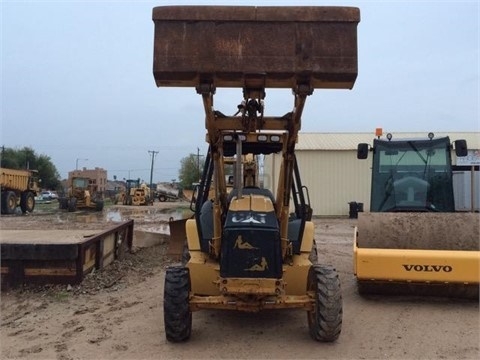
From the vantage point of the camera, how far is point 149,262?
33.4ft

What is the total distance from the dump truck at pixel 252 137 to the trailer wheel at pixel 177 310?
10 mm

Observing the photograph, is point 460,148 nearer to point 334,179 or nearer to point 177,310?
point 177,310

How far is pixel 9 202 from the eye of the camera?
27641mm

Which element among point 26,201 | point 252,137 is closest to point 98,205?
point 26,201

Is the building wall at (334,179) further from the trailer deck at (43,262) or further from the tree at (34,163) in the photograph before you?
the tree at (34,163)

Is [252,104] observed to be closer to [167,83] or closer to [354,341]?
[167,83]

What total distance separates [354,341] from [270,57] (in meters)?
3.17

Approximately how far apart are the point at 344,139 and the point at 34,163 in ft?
192

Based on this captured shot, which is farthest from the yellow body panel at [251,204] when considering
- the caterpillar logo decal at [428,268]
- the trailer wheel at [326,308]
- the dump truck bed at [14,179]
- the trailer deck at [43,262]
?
the dump truck bed at [14,179]

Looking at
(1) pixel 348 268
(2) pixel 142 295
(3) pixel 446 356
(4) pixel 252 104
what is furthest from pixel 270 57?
(1) pixel 348 268

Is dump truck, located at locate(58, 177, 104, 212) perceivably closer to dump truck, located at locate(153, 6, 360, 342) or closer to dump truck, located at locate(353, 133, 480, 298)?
dump truck, located at locate(353, 133, 480, 298)

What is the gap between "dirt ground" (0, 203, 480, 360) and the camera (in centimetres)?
511

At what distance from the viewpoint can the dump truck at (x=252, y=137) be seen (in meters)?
4.70

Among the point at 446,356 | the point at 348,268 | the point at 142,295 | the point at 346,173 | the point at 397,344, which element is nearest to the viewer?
the point at 446,356
